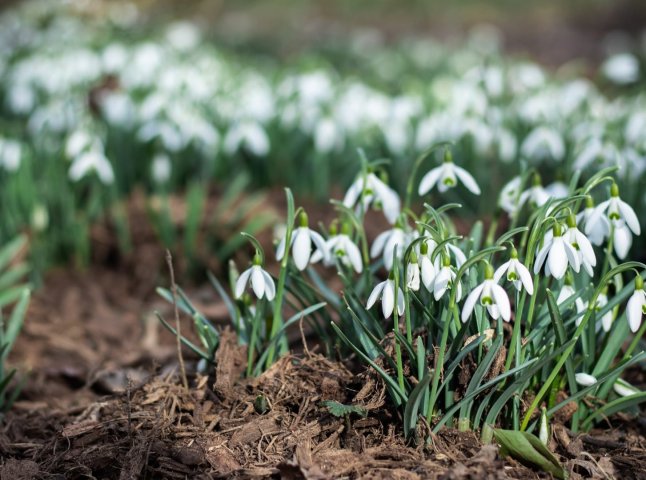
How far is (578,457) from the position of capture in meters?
1.84

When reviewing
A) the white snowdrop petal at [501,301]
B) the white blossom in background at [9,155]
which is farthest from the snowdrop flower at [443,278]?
the white blossom in background at [9,155]

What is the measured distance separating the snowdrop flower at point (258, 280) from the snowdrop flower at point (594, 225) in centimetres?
79

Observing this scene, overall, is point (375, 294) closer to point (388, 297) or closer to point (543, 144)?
point (388, 297)

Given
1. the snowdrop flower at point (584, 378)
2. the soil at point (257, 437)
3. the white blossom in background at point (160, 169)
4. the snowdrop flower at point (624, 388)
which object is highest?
the white blossom in background at point (160, 169)

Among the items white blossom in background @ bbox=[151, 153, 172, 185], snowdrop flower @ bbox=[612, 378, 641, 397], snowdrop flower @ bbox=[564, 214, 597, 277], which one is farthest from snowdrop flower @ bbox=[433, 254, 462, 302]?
white blossom in background @ bbox=[151, 153, 172, 185]

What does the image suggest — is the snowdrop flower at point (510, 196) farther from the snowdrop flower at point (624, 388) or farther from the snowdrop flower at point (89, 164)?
the snowdrop flower at point (89, 164)

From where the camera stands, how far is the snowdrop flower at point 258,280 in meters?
1.82

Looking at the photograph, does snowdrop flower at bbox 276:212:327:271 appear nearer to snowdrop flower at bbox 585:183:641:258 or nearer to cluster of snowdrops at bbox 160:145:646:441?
cluster of snowdrops at bbox 160:145:646:441

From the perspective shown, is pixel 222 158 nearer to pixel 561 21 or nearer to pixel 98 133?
pixel 98 133

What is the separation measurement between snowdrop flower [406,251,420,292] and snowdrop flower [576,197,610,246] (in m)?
0.49

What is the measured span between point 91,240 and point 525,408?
7.89 ft

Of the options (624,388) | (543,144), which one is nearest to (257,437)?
(624,388)

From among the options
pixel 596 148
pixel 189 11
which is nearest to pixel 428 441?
pixel 596 148

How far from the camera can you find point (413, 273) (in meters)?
1.73
